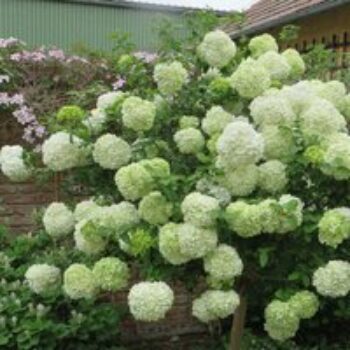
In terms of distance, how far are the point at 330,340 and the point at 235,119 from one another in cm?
269

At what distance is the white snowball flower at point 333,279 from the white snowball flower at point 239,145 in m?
0.46

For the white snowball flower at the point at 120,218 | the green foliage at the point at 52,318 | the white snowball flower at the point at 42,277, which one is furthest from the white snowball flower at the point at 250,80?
the green foliage at the point at 52,318

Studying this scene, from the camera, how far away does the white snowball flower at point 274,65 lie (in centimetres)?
324

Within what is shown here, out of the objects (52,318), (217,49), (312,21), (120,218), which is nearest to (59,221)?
(120,218)

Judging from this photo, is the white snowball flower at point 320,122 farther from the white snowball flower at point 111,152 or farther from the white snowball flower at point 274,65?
the white snowball flower at point 111,152

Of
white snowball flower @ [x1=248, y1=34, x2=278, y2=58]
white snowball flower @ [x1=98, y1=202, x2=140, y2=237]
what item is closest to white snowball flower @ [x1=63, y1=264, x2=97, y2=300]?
white snowball flower @ [x1=98, y1=202, x2=140, y2=237]

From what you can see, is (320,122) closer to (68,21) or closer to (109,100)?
(109,100)

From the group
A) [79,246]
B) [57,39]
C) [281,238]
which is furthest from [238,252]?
[57,39]

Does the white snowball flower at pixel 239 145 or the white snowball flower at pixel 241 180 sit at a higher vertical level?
the white snowball flower at pixel 239 145

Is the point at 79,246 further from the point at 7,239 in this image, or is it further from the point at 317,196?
the point at 7,239

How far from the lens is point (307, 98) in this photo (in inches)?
117

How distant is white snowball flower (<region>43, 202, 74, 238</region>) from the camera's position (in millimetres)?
3234

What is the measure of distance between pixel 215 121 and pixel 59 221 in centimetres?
81

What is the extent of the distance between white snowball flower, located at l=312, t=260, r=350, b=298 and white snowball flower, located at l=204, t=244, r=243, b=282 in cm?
28
